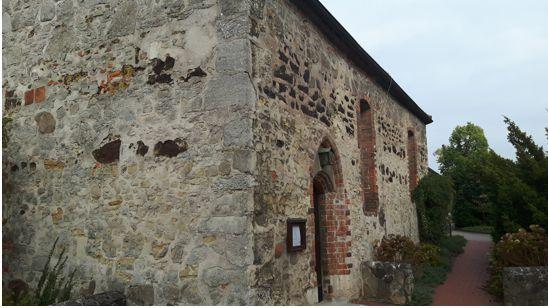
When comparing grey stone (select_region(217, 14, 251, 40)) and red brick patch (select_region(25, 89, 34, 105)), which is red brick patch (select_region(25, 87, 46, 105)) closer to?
red brick patch (select_region(25, 89, 34, 105))

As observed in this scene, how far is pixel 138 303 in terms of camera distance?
5.21m

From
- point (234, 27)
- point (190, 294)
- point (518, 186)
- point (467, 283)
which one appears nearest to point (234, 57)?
point (234, 27)

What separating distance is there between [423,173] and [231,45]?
10431 millimetres

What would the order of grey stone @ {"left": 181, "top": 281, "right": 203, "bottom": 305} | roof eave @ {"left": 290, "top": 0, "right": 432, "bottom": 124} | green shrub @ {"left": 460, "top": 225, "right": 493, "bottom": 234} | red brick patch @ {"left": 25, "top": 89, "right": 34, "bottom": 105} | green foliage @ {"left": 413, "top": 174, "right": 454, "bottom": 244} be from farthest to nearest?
green shrub @ {"left": 460, "top": 225, "right": 493, "bottom": 234} < green foliage @ {"left": 413, "top": 174, "right": 454, "bottom": 244} < roof eave @ {"left": 290, "top": 0, "right": 432, "bottom": 124} < red brick patch @ {"left": 25, "top": 89, "right": 34, "bottom": 105} < grey stone @ {"left": 181, "top": 281, "right": 203, "bottom": 305}

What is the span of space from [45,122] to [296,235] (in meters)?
3.81

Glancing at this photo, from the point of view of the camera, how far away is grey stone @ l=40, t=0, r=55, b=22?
6.52m

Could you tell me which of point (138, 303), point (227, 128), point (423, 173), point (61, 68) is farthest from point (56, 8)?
point (423, 173)

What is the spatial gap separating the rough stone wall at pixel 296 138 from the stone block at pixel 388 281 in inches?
8.0

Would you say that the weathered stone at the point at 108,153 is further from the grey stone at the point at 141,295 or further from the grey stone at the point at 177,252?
the grey stone at the point at 141,295

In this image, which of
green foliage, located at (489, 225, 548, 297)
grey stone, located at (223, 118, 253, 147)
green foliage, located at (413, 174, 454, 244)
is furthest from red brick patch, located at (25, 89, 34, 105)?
green foliage, located at (413, 174, 454, 244)

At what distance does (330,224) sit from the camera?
7.29 meters

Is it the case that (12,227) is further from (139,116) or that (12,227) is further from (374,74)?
(374,74)

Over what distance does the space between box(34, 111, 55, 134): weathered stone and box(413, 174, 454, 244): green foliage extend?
9362 millimetres

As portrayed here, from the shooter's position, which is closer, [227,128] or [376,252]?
[227,128]
